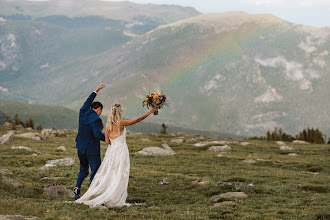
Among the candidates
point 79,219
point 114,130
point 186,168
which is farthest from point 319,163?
point 79,219

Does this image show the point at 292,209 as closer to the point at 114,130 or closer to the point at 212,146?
the point at 114,130

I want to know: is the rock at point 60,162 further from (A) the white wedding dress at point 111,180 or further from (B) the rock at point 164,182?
(A) the white wedding dress at point 111,180

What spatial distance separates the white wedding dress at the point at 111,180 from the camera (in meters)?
20.7

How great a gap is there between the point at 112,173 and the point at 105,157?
2.80 ft

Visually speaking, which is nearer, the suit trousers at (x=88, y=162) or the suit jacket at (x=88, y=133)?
the suit jacket at (x=88, y=133)

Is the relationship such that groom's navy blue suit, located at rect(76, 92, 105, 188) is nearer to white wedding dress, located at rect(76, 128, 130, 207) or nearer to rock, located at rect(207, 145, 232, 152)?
white wedding dress, located at rect(76, 128, 130, 207)

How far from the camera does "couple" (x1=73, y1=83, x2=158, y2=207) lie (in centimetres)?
2083

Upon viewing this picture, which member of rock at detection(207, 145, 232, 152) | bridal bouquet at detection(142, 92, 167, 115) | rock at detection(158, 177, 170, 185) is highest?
bridal bouquet at detection(142, 92, 167, 115)

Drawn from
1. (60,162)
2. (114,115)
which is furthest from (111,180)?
(60,162)

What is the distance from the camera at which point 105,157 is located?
70.1 feet

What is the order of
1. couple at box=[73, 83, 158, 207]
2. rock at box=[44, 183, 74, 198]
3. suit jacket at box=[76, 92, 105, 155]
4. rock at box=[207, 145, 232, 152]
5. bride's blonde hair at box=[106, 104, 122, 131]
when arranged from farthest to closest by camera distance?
rock at box=[207, 145, 232, 152]
rock at box=[44, 183, 74, 198]
suit jacket at box=[76, 92, 105, 155]
bride's blonde hair at box=[106, 104, 122, 131]
couple at box=[73, 83, 158, 207]

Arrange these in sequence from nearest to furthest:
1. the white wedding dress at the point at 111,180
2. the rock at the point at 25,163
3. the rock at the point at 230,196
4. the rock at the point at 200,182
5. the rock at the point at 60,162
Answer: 1. the white wedding dress at the point at 111,180
2. the rock at the point at 230,196
3. the rock at the point at 200,182
4. the rock at the point at 25,163
5. the rock at the point at 60,162

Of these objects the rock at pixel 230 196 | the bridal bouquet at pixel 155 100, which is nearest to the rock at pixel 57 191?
the bridal bouquet at pixel 155 100

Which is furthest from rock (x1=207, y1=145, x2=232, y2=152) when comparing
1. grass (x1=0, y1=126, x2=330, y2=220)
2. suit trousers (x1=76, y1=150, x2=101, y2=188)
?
suit trousers (x1=76, y1=150, x2=101, y2=188)
